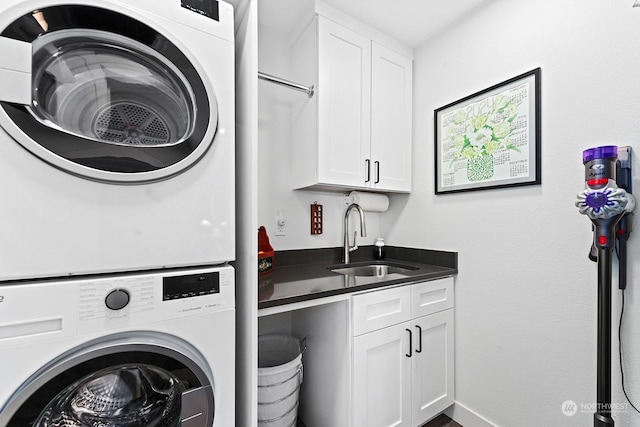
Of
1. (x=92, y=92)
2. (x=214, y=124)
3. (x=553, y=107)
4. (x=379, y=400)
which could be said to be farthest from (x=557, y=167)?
(x=92, y=92)

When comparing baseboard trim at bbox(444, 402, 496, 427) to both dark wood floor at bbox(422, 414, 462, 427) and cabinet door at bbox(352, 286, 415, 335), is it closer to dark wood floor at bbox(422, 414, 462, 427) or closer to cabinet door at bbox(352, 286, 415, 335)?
dark wood floor at bbox(422, 414, 462, 427)

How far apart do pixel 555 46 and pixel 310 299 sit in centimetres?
163

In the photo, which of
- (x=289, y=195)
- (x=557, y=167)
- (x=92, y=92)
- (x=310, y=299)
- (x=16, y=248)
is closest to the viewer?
(x=16, y=248)

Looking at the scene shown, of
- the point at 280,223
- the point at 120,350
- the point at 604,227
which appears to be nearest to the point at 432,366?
the point at 604,227

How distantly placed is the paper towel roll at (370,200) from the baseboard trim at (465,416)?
132 centimetres

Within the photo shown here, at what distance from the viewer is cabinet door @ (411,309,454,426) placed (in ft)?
4.91

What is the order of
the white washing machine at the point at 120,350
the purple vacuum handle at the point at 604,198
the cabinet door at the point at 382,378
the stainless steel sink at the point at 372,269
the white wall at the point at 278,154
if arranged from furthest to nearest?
the stainless steel sink at the point at 372,269 < the white wall at the point at 278,154 < the cabinet door at the point at 382,378 < the purple vacuum handle at the point at 604,198 < the white washing machine at the point at 120,350

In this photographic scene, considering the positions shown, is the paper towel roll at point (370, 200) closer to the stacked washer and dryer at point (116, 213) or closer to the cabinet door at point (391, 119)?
the cabinet door at point (391, 119)

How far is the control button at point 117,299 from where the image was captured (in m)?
0.74

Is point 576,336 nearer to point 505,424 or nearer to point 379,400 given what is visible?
point 505,424

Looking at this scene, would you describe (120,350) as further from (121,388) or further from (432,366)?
(432,366)

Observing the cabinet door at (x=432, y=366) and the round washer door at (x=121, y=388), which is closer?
the round washer door at (x=121, y=388)

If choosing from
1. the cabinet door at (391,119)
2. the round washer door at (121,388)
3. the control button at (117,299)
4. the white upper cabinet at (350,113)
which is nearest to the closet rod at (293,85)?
the white upper cabinet at (350,113)

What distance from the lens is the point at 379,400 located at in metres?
1.35
